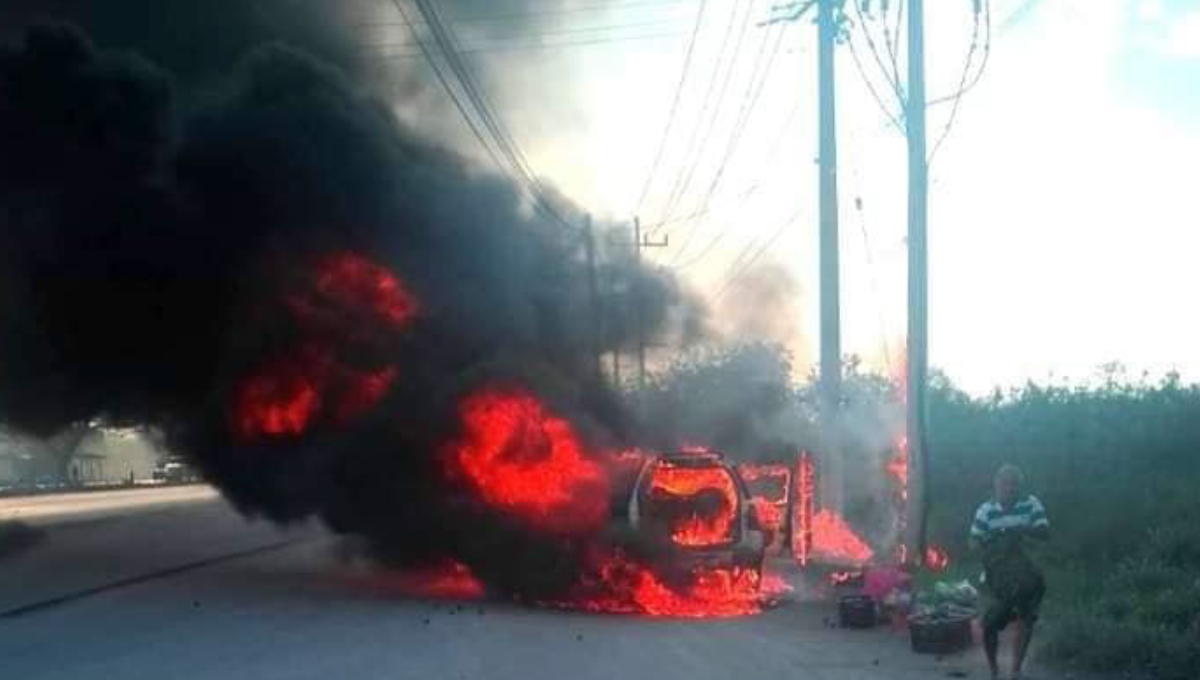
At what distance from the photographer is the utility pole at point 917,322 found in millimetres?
19031

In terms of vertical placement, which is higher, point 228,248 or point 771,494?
point 228,248

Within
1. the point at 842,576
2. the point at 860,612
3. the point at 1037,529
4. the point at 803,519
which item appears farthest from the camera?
the point at 803,519

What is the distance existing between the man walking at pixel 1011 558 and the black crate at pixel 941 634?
6.23 ft

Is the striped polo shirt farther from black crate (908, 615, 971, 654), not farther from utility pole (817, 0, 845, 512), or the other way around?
utility pole (817, 0, 845, 512)

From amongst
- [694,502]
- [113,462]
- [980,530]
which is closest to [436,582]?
[694,502]

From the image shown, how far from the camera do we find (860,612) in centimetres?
1642

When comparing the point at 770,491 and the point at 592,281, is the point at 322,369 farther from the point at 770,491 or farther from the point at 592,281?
the point at 592,281

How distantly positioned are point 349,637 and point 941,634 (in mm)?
5651

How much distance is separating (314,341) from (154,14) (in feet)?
23.5

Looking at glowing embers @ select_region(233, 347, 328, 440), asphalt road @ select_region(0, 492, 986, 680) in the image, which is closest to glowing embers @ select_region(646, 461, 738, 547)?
asphalt road @ select_region(0, 492, 986, 680)

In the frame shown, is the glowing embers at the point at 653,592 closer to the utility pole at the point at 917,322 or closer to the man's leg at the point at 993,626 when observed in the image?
the utility pole at the point at 917,322

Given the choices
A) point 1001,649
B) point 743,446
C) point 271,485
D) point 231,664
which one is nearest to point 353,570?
point 271,485

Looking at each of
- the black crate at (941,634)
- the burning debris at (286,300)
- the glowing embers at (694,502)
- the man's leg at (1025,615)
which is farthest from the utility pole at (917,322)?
the man's leg at (1025,615)

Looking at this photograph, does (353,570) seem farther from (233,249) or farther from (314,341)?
(233,249)
